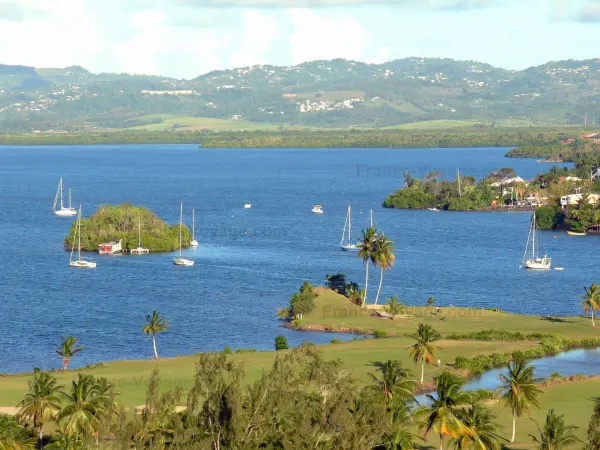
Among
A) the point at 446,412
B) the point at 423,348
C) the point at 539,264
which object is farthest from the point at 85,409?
the point at 539,264

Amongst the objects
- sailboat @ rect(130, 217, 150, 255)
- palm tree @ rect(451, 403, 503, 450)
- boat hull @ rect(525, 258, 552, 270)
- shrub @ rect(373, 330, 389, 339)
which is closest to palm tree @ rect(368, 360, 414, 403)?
palm tree @ rect(451, 403, 503, 450)

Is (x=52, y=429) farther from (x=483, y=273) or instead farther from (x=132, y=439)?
(x=483, y=273)

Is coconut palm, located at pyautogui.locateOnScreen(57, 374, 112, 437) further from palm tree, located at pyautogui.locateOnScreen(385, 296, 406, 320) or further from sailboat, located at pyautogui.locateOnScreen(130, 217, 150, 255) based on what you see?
sailboat, located at pyautogui.locateOnScreen(130, 217, 150, 255)

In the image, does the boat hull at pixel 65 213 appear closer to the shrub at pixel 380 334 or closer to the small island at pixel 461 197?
the small island at pixel 461 197

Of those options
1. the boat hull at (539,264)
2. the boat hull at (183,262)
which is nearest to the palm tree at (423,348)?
the boat hull at (183,262)

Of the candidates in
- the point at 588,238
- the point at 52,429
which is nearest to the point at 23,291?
the point at 52,429
